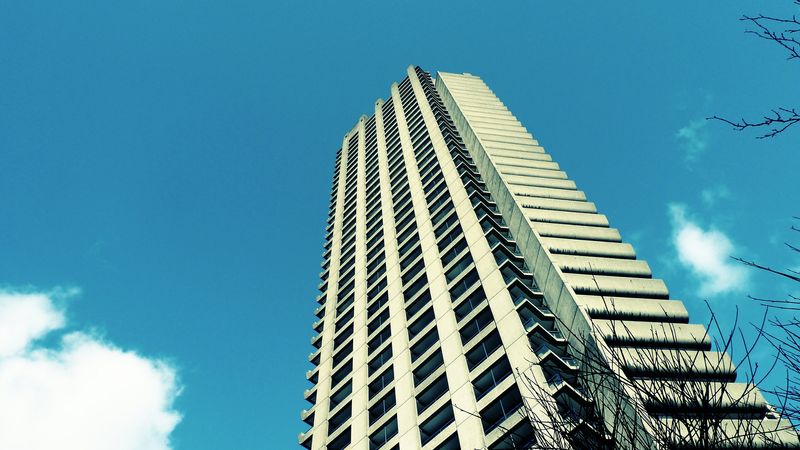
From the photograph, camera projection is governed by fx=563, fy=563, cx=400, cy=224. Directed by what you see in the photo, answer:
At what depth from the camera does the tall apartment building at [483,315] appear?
2064 cm

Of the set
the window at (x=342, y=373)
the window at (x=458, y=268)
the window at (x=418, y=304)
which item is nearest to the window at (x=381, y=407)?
the window at (x=342, y=373)

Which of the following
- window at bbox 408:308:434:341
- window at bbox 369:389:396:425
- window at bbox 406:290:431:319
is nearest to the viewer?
window at bbox 369:389:396:425

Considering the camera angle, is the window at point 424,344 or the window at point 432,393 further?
the window at point 424,344

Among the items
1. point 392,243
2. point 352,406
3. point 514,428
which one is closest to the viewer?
point 514,428

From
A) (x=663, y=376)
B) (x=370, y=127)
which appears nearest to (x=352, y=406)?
(x=663, y=376)

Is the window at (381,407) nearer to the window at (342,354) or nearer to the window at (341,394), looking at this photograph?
the window at (341,394)

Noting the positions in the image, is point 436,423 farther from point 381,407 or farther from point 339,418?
point 339,418

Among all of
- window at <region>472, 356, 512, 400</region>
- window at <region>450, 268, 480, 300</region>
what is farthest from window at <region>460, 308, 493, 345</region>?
window at <region>472, 356, 512, 400</region>

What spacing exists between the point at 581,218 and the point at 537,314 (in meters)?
13.6

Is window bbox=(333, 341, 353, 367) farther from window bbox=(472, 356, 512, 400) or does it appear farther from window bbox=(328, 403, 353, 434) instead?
window bbox=(472, 356, 512, 400)

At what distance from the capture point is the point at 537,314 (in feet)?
83.2

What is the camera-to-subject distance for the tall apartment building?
67.7ft

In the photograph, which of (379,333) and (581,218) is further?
(581,218)

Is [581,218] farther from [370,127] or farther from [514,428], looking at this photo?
[370,127]
